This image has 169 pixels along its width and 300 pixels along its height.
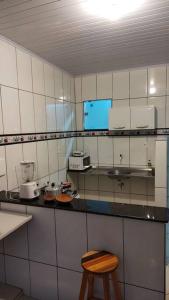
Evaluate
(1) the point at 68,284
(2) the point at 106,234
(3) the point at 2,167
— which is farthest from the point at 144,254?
(3) the point at 2,167

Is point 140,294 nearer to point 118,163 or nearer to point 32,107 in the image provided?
point 32,107

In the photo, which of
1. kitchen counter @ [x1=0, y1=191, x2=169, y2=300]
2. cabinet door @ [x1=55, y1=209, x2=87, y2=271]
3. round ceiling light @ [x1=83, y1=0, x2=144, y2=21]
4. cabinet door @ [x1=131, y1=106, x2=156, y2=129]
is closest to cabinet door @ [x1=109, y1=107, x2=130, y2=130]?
cabinet door @ [x1=131, y1=106, x2=156, y2=129]

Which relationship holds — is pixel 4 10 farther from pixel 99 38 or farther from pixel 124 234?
pixel 124 234

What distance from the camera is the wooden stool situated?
1075 mm

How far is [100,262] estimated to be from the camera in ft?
3.71

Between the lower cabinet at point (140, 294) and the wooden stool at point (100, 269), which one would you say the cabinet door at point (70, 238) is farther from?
the lower cabinet at point (140, 294)

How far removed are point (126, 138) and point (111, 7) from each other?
171 centimetres

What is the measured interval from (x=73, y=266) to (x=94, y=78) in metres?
2.39

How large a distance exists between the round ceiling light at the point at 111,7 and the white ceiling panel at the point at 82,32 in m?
0.04

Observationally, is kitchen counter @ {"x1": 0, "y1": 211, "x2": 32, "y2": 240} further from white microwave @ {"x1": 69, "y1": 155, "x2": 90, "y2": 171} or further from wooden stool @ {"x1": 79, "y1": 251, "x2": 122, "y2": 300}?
white microwave @ {"x1": 69, "y1": 155, "x2": 90, "y2": 171}

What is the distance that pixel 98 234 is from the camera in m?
1.27

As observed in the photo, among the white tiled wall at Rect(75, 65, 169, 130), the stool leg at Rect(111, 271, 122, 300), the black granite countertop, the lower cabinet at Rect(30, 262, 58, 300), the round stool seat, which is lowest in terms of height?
the lower cabinet at Rect(30, 262, 58, 300)

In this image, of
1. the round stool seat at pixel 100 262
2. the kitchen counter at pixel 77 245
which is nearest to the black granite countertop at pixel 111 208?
the kitchen counter at pixel 77 245

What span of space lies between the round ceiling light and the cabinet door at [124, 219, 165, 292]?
1.34 m
